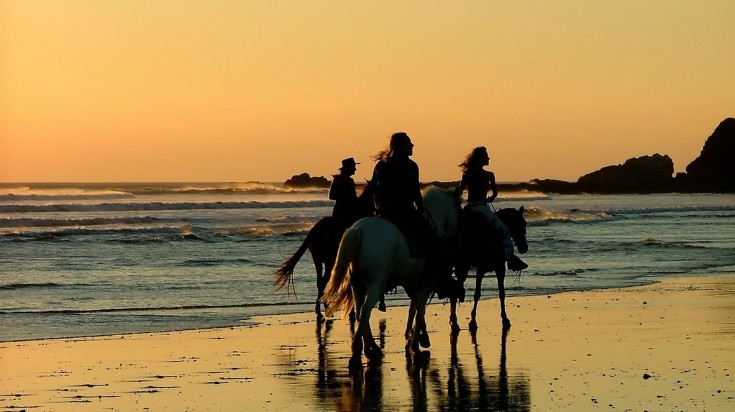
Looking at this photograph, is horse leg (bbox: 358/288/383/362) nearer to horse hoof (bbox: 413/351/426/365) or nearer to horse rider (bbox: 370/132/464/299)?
horse hoof (bbox: 413/351/426/365)

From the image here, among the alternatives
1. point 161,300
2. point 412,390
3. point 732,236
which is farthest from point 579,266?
point 412,390

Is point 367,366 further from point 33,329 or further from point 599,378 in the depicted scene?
point 33,329

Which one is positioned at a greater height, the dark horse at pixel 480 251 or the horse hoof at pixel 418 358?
the dark horse at pixel 480 251

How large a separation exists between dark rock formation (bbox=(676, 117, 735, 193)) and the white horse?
119420mm

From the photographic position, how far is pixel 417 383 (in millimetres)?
10750

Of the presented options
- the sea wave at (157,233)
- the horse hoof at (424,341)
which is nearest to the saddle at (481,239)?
the horse hoof at (424,341)

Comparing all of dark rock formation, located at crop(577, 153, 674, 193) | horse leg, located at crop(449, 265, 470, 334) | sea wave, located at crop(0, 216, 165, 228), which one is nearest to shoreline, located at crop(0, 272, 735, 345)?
horse leg, located at crop(449, 265, 470, 334)

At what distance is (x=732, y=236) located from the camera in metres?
39.4

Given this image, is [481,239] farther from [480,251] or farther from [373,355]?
[373,355]

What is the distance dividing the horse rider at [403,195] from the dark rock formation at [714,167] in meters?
120

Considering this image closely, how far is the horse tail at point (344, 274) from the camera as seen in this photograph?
36.9 ft

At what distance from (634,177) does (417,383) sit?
132006 millimetres

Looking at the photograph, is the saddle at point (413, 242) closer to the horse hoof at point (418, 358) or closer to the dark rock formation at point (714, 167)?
the horse hoof at point (418, 358)

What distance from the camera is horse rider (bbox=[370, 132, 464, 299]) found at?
11836 millimetres
